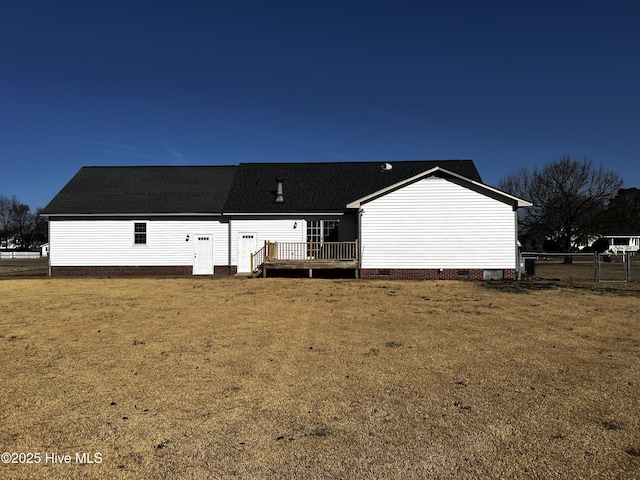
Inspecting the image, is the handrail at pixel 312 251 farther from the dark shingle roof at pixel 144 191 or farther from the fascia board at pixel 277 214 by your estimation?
the dark shingle roof at pixel 144 191

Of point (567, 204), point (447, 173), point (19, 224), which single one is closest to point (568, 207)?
point (567, 204)

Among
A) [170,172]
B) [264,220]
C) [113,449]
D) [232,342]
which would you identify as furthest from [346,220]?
[113,449]

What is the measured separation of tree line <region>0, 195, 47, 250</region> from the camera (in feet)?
283

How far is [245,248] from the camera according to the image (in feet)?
70.0

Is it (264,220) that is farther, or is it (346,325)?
(264,220)

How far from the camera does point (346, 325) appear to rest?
8422 mm

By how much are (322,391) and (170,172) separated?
23.5m

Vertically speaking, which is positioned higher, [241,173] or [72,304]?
[241,173]

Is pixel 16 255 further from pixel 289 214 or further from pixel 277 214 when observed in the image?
pixel 289 214

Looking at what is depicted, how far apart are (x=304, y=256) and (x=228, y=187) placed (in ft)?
22.6

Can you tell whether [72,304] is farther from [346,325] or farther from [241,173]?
[241,173]

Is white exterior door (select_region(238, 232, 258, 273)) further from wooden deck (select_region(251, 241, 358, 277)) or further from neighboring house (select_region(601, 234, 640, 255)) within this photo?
neighboring house (select_region(601, 234, 640, 255))

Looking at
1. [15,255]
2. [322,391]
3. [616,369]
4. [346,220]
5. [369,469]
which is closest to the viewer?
[369,469]

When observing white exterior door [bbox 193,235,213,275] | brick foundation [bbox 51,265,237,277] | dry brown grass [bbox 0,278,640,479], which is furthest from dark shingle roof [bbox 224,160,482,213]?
dry brown grass [bbox 0,278,640,479]
